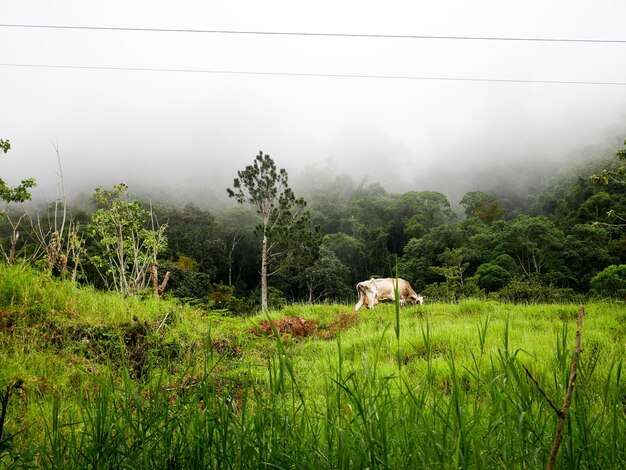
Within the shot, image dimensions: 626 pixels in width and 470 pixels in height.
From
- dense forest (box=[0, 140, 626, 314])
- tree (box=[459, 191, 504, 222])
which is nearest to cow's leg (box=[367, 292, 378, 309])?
dense forest (box=[0, 140, 626, 314])

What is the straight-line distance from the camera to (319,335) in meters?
8.05

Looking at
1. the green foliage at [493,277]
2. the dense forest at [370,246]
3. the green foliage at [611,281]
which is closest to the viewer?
the green foliage at [611,281]

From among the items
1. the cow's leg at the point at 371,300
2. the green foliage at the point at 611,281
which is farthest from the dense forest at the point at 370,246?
the cow's leg at the point at 371,300

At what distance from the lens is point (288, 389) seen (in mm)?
1366

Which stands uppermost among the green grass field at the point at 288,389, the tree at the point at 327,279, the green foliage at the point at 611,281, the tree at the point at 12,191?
the tree at the point at 12,191

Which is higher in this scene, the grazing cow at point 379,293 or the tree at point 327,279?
the grazing cow at point 379,293

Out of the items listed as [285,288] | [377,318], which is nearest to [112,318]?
[377,318]

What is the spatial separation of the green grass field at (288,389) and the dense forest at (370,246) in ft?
27.7

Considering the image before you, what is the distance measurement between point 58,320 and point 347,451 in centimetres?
524

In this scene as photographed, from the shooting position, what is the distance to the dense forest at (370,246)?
2323 centimetres

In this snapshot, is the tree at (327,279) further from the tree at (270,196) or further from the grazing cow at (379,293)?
the grazing cow at (379,293)

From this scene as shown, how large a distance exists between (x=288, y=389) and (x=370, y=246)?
50514mm

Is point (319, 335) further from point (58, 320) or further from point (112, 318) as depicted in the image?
point (58, 320)

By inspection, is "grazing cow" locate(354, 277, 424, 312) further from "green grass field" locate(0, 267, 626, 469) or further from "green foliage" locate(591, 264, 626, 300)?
"green foliage" locate(591, 264, 626, 300)
